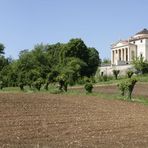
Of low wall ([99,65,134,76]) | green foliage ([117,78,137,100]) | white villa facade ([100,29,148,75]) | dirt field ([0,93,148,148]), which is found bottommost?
dirt field ([0,93,148,148])

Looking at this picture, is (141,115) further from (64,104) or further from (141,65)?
(141,65)

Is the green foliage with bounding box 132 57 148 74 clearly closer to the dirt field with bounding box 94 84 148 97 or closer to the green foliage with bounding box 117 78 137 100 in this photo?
the dirt field with bounding box 94 84 148 97

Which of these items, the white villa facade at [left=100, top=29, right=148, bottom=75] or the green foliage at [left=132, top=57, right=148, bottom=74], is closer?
the green foliage at [left=132, top=57, right=148, bottom=74]

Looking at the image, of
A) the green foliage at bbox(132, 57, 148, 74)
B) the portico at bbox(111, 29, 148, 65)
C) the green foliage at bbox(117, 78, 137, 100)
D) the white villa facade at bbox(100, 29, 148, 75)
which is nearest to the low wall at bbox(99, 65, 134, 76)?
the white villa facade at bbox(100, 29, 148, 75)

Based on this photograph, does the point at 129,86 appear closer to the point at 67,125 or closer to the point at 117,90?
the point at 117,90

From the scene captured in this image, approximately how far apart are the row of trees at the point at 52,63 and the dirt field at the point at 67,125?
1612 inches

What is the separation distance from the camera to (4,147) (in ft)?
47.1

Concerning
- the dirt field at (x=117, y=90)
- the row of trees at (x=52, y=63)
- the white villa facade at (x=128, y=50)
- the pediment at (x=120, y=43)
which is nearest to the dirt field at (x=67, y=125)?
the dirt field at (x=117, y=90)

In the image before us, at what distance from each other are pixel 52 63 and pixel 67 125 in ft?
283

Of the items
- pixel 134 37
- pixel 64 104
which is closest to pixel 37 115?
pixel 64 104

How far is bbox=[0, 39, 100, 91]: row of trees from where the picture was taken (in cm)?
7669

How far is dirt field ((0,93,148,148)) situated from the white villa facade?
277 ft

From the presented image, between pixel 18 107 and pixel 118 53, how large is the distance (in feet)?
347

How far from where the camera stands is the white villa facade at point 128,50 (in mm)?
112963
